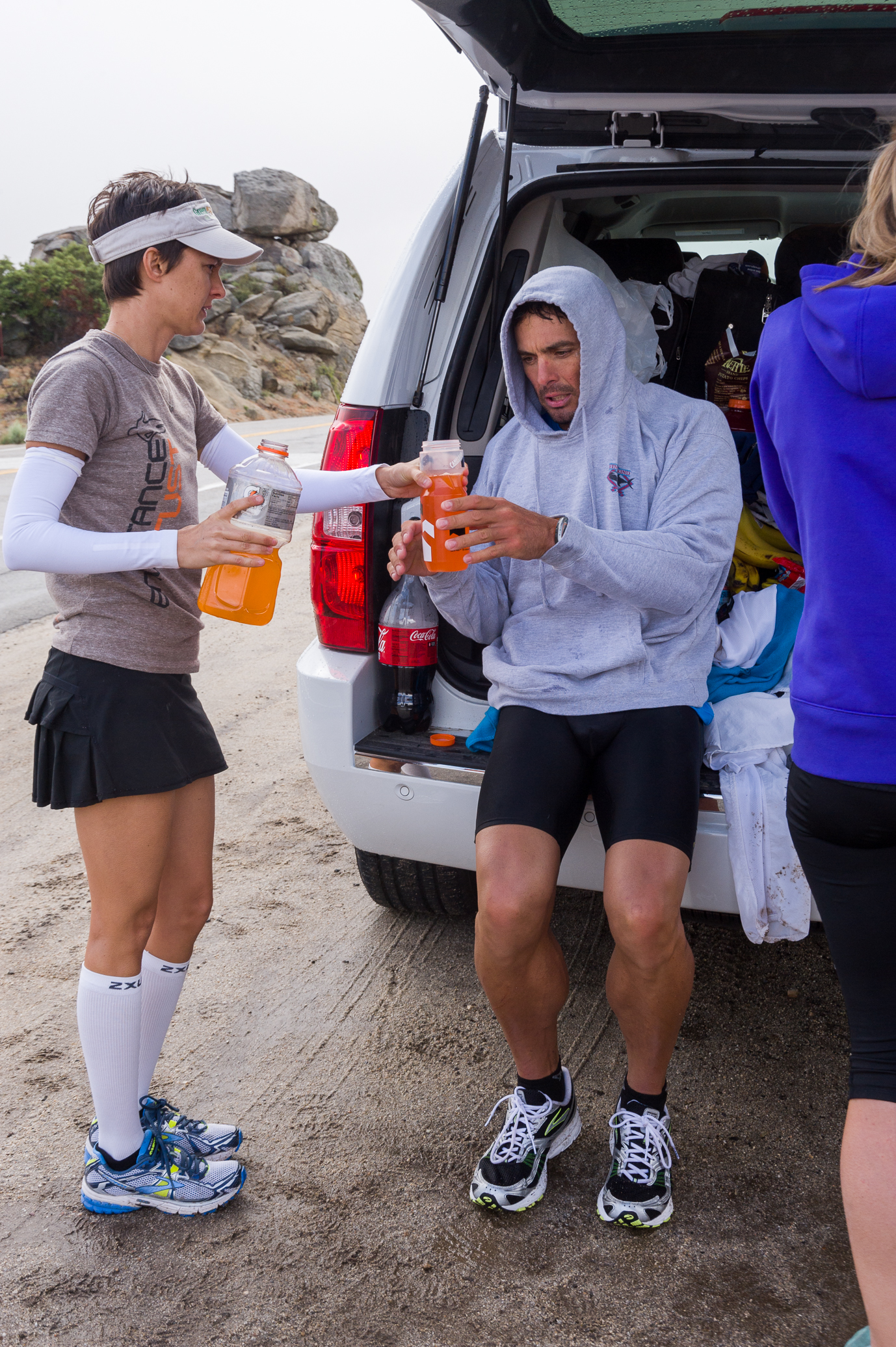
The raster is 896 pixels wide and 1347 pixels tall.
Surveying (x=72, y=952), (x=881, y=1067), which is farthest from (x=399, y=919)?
(x=881, y=1067)

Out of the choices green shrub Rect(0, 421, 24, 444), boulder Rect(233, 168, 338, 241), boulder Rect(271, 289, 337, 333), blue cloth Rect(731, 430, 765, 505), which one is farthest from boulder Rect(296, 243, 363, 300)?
blue cloth Rect(731, 430, 765, 505)

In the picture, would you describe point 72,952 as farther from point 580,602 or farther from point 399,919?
point 580,602

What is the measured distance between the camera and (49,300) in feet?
107

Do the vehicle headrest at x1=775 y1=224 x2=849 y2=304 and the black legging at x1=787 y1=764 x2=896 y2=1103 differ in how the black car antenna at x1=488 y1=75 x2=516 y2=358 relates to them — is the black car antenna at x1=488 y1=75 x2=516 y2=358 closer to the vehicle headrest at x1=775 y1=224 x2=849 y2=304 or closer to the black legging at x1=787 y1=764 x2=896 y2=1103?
the vehicle headrest at x1=775 y1=224 x2=849 y2=304

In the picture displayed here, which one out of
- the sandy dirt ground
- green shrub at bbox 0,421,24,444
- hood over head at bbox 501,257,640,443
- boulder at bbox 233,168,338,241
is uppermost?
boulder at bbox 233,168,338,241

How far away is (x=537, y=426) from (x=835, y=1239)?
1788 mm

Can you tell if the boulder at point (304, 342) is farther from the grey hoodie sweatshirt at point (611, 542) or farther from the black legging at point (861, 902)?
the black legging at point (861, 902)

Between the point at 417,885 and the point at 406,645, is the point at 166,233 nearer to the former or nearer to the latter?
the point at 406,645

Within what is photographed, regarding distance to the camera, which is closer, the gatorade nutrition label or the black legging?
the black legging

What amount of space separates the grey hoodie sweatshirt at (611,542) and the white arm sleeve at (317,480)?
0.86ft

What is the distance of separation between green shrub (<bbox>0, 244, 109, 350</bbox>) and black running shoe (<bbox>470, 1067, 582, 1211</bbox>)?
112ft

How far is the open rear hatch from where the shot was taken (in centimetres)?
224

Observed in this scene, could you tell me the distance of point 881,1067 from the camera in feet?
4.49

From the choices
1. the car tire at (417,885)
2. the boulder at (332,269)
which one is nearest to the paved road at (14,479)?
the car tire at (417,885)
